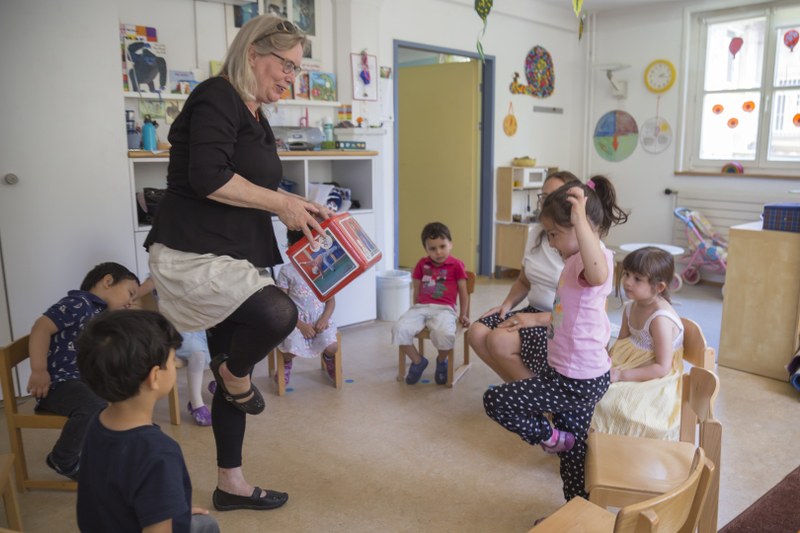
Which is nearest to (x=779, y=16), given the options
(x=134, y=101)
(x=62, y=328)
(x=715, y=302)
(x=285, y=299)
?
(x=715, y=302)

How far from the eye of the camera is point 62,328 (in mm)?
2262

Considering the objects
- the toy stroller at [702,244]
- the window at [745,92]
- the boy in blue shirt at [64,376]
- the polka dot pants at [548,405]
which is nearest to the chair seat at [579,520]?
the polka dot pants at [548,405]

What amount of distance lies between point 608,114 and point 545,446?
5.12m

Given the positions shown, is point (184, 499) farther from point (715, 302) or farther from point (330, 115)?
point (715, 302)

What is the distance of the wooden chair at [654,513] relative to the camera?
1.08 m

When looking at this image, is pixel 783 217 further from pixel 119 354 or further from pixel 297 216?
pixel 119 354

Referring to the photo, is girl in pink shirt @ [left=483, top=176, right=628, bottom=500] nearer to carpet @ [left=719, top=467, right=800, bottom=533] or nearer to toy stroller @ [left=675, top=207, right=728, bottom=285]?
carpet @ [left=719, top=467, right=800, bottom=533]

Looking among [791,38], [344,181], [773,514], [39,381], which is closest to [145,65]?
[344,181]

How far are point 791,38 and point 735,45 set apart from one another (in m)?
0.44

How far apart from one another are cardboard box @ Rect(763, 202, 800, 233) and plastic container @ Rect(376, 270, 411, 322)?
2217mm

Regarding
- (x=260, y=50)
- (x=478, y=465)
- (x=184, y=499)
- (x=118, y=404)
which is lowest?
(x=478, y=465)

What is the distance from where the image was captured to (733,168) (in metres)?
5.74

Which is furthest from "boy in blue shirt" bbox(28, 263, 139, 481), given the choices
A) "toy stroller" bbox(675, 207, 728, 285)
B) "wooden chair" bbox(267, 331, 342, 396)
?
"toy stroller" bbox(675, 207, 728, 285)

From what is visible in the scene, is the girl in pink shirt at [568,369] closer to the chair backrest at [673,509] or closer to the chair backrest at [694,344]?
the chair backrest at [694,344]
